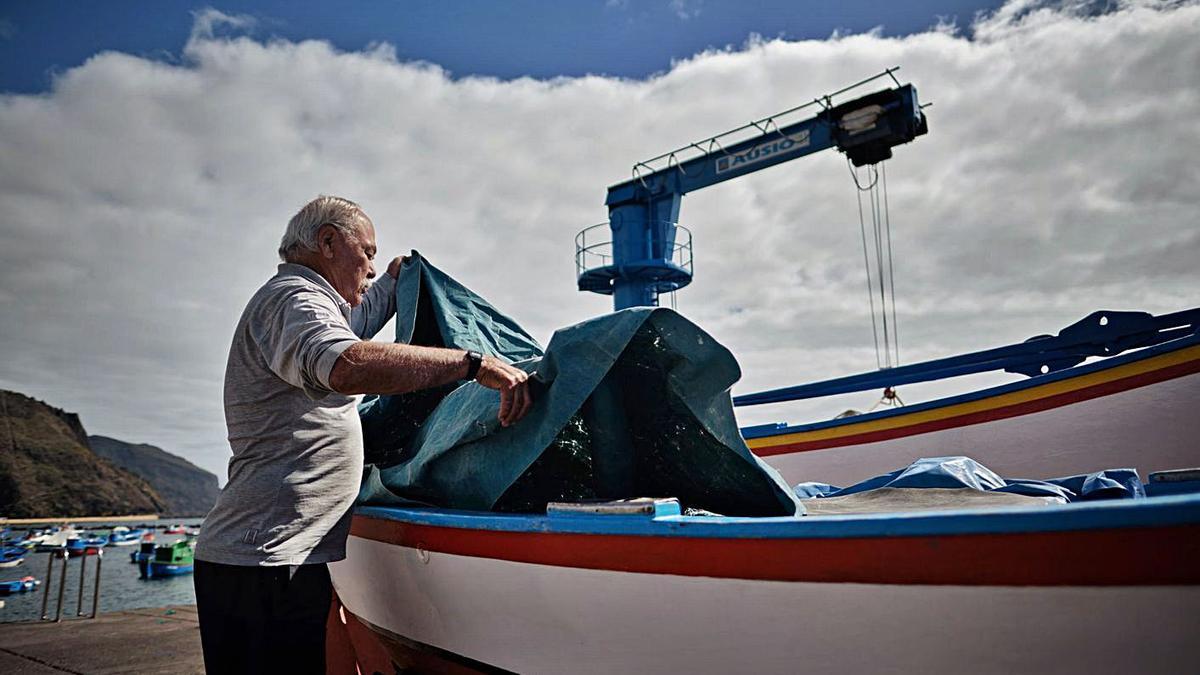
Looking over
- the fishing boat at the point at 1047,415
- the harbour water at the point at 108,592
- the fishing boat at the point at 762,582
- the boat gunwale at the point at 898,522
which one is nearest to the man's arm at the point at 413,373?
the fishing boat at the point at 762,582

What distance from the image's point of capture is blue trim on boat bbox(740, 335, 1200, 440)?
16.0 ft

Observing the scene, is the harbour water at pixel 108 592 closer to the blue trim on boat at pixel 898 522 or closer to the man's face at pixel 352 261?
the man's face at pixel 352 261

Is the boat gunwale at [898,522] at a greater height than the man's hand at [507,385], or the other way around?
the man's hand at [507,385]

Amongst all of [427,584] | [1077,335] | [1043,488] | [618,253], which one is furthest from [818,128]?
[427,584]

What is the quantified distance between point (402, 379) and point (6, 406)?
122m

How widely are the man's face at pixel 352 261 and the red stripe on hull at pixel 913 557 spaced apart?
907 mm

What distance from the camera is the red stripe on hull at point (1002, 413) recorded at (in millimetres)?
4875

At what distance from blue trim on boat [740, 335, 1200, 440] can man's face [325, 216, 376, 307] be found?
530cm

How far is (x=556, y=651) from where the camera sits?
1.72m

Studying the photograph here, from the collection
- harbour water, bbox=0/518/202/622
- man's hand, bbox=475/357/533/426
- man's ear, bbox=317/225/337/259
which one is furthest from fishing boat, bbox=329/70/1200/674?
harbour water, bbox=0/518/202/622

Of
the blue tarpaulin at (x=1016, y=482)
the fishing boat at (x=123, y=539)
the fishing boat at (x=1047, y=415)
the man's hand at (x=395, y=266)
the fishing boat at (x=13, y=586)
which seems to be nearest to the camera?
the blue tarpaulin at (x=1016, y=482)

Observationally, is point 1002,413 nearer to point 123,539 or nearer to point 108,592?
point 108,592

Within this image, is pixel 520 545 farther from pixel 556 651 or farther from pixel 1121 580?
pixel 1121 580

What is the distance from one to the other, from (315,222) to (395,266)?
1.17 m
